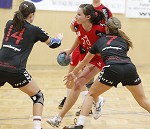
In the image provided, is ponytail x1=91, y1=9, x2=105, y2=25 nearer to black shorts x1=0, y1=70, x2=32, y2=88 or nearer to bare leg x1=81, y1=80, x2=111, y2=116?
bare leg x1=81, y1=80, x2=111, y2=116

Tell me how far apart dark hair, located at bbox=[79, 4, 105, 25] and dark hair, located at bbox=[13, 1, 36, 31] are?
729 millimetres

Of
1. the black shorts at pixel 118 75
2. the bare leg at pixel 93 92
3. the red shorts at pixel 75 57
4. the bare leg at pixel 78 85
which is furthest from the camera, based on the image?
the red shorts at pixel 75 57

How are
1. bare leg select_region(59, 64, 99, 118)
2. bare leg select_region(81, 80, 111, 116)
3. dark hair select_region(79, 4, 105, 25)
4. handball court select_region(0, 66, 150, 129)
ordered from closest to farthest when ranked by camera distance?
1. bare leg select_region(81, 80, 111, 116)
2. dark hair select_region(79, 4, 105, 25)
3. bare leg select_region(59, 64, 99, 118)
4. handball court select_region(0, 66, 150, 129)

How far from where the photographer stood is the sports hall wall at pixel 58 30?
880 cm

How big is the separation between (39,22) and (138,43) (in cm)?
290

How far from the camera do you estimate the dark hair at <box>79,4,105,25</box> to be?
4277 mm

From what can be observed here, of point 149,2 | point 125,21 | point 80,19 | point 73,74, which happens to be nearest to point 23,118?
point 73,74

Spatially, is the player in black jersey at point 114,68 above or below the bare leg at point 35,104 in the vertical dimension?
above

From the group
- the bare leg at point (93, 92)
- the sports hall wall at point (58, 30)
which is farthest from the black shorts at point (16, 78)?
the sports hall wall at point (58, 30)

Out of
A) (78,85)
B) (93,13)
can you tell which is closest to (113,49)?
(93,13)

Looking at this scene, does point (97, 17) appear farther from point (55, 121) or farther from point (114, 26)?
point (55, 121)

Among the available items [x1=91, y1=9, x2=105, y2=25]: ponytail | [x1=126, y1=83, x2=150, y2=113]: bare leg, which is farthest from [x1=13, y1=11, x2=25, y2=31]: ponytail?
[x1=126, y1=83, x2=150, y2=113]: bare leg

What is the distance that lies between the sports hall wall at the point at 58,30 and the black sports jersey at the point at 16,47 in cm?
493

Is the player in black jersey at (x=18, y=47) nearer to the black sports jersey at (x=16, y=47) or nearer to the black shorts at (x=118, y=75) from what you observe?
the black sports jersey at (x=16, y=47)
